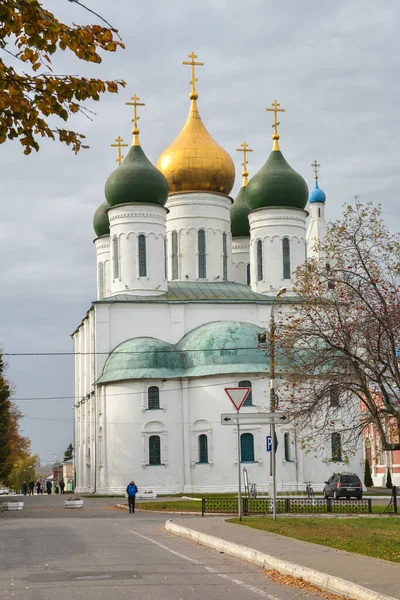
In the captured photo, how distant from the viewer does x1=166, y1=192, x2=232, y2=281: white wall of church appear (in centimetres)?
5744

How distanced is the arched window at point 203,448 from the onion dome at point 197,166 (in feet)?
48.7

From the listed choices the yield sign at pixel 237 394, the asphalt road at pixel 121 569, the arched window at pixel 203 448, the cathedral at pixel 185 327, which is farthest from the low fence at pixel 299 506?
the arched window at pixel 203 448

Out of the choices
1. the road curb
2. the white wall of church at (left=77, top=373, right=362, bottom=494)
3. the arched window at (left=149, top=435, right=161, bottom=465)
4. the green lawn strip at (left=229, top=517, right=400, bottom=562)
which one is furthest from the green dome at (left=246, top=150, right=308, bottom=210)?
the road curb

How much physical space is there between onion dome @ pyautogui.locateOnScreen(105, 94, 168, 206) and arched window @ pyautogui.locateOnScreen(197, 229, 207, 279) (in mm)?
3396

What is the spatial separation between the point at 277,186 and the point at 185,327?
9341mm

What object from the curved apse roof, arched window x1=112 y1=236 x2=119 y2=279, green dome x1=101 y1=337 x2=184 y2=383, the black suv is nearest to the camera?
the black suv

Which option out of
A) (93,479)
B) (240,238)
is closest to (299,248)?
(240,238)

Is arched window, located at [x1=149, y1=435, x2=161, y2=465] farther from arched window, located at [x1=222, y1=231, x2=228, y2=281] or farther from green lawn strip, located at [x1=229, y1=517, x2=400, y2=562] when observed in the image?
green lawn strip, located at [x1=229, y1=517, x2=400, y2=562]

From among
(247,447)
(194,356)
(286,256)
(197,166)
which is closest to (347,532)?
(247,447)

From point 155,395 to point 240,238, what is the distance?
16246mm

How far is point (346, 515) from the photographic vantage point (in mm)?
27172

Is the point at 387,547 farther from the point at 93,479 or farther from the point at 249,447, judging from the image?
the point at 93,479

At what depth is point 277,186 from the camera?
5631 cm

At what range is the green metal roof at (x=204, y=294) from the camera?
54594 mm
